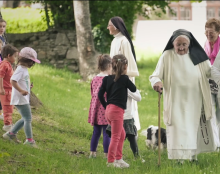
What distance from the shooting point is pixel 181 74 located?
24.1 ft

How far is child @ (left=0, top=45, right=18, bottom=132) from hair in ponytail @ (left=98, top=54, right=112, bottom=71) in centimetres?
139

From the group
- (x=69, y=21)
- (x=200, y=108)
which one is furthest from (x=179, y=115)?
(x=69, y=21)

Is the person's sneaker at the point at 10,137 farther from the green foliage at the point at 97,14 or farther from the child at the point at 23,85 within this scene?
the green foliage at the point at 97,14

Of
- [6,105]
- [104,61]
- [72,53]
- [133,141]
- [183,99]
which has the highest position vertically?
[104,61]

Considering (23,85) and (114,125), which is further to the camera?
(23,85)

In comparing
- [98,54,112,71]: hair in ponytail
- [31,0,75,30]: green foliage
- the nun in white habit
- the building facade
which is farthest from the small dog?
the building facade

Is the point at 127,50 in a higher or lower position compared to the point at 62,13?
lower

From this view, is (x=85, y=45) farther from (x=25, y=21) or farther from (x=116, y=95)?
(x=116, y=95)

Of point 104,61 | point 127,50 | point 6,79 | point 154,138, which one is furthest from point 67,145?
point 104,61

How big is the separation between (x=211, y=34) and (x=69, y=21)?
1131 cm

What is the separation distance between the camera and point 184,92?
736cm

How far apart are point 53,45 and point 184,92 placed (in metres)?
12.4

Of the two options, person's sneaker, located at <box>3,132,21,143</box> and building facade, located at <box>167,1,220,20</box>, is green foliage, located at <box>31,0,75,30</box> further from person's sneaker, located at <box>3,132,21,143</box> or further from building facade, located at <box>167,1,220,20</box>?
building facade, located at <box>167,1,220,20</box>

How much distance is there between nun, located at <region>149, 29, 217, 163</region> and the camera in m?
7.31
